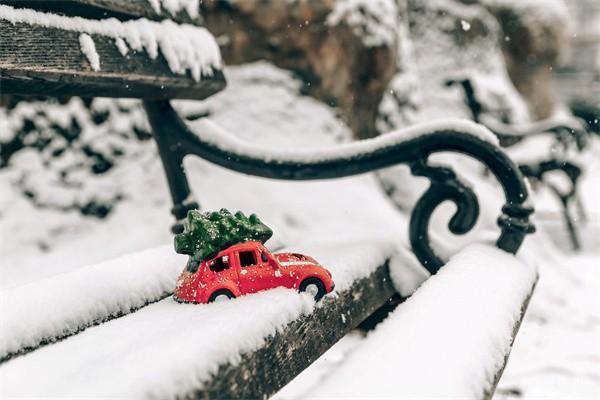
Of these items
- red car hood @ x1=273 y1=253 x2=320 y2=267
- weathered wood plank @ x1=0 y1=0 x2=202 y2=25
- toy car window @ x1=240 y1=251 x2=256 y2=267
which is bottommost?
red car hood @ x1=273 y1=253 x2=320 y2=267

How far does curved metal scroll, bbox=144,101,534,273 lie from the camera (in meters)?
1.42

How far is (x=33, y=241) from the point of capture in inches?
86.4

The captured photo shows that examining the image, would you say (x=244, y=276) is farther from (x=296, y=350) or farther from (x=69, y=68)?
(x=69, y=68)

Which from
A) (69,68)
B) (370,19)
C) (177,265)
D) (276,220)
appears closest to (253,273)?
(177,265)

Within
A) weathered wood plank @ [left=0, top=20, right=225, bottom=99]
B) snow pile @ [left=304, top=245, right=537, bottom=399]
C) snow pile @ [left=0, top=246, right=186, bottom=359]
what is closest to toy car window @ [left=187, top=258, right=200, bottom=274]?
snow pile @ [left=0, top=246, right=186, bottom=359]

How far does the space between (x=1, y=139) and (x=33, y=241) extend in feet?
1.30

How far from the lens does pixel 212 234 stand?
932mm

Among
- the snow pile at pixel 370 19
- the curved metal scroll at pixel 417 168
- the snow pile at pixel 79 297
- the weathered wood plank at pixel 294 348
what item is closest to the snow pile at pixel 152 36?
the curved metal scroll at pixel 417 168

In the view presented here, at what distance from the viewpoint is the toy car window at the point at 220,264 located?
0.95 m

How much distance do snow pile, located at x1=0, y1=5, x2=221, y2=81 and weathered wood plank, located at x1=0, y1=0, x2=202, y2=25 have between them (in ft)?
0.05

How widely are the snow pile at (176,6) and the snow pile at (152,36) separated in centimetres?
3

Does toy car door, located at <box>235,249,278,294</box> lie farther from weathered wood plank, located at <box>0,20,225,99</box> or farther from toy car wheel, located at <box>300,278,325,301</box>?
weathered wood plank, located at <box>0,20,225,99</box>

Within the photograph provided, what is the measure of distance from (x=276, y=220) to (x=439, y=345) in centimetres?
173

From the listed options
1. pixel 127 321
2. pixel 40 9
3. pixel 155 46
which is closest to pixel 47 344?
pixel 127 321
